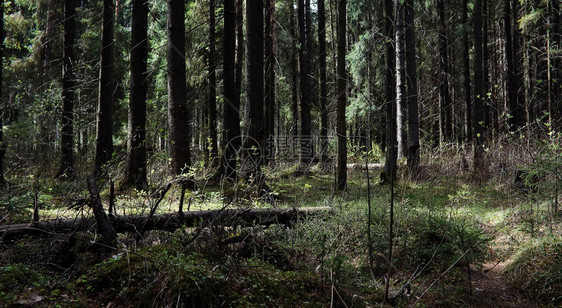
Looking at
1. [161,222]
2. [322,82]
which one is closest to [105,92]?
[161,222]

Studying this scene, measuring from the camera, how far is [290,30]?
1973 cm

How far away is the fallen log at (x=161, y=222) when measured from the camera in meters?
3.17

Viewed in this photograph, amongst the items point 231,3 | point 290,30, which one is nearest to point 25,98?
point 231,3

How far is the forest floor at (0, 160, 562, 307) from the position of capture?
84.5 inches

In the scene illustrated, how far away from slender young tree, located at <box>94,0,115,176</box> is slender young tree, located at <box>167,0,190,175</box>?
2789mm

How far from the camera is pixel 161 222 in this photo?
3.99m

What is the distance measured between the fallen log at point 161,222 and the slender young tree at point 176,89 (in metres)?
3.66

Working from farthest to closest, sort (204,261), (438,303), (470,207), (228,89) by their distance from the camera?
(228,89) → (470,207) → (438,303) → (204,261)

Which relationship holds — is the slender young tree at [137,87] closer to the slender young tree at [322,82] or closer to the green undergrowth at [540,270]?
the green undergrowth at [540,270]

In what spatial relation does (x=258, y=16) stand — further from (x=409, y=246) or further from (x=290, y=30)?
(x=290, y=30)

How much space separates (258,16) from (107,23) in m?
4.71

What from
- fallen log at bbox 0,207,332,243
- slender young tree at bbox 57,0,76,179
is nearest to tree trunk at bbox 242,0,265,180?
fallen log at bbox 0,207,332,243

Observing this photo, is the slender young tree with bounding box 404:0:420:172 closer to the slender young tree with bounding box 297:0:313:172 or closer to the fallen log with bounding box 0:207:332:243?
the slender young tree with bounding box 297:0:313:172

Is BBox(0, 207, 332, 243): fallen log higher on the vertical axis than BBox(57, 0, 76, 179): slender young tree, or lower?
lower
